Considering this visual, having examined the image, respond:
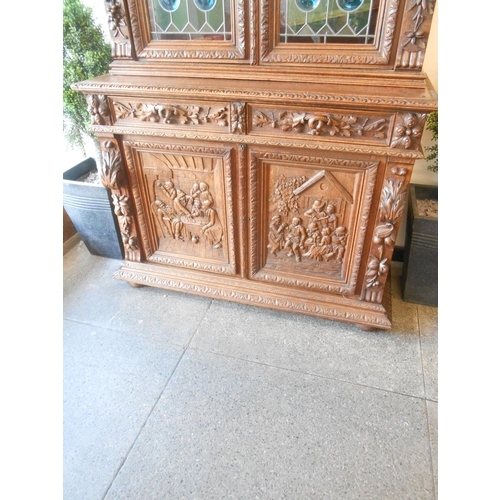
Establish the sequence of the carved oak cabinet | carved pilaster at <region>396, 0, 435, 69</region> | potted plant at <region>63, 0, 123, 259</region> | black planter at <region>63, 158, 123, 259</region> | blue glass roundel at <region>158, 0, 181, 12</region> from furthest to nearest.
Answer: black planter at <region>63, 158, 123, 259</region>, potted plant at <region>63, 0, 123, 259</region>, blue glass roundel at <region>158, 0, 181, 12</region>, the carved oak cabinet, carved pilaster at <region>396, 0, 435, 69</region>

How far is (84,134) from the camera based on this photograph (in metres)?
2.01

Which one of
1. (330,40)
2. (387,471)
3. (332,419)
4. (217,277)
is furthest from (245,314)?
(330,40)

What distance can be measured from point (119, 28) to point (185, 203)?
717mm

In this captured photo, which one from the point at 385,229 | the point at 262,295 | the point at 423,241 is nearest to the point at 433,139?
the point at 423,241

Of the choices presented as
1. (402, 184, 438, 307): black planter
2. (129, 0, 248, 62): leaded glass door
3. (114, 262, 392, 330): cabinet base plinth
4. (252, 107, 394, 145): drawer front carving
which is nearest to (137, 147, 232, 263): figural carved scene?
(114, 262, 392, 330): cabinet base plinth

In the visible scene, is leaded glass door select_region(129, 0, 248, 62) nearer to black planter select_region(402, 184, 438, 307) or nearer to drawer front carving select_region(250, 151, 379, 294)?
drawer front carving select_region(250, 151, 379, 294)

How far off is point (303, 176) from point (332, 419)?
0.92m

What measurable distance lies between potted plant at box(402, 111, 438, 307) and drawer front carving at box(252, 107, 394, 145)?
0.46m

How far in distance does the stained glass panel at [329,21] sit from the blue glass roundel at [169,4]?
1.33 feet

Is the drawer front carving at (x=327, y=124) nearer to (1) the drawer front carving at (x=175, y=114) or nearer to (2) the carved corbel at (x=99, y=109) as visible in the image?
(1) the drawer front carving at (x=175, y=114)

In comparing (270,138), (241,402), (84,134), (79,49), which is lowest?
(241,402)

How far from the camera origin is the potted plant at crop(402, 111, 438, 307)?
1555 mm

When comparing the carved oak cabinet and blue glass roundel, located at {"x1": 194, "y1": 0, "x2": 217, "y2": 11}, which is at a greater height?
blue glass roundel, located at {"x1": 194, "y1": 0, "x2": 217, "y2": 11}

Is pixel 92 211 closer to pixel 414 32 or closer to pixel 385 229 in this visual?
pixel 385 229
